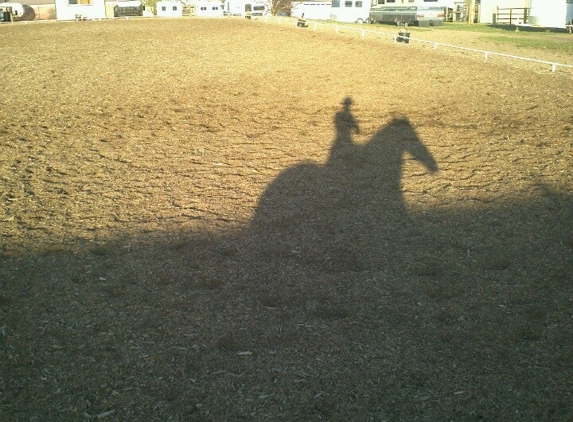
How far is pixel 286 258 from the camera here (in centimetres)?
538

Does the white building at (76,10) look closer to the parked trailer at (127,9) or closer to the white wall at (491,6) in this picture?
the parked trailer at (127,9)

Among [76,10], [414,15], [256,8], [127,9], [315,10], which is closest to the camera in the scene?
[414,15]

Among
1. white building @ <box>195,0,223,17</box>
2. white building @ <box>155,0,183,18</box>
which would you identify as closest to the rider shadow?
white building @ <box>195,0,223,17</box>

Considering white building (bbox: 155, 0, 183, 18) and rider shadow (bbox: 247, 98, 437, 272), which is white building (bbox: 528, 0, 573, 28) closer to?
white building (bbox: 155, 0, 183, 18)

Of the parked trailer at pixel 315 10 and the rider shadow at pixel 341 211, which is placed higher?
the parked trailer at pixel 315 10

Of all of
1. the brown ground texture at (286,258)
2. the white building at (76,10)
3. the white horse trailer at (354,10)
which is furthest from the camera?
the white horse trailer at (354,10)

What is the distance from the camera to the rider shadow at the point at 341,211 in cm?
546

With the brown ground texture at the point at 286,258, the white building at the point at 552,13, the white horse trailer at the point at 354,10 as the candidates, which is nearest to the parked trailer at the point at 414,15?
the white horse trailer at the point at 354,10

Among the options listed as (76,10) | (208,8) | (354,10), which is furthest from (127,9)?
(354,10)

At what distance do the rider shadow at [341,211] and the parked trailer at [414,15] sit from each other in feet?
99.9

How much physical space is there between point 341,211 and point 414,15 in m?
33.7

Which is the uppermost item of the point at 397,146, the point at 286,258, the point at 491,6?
the point at 491,6

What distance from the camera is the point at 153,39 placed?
21516mm

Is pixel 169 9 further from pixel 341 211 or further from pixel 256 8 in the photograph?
pixel 341 211
